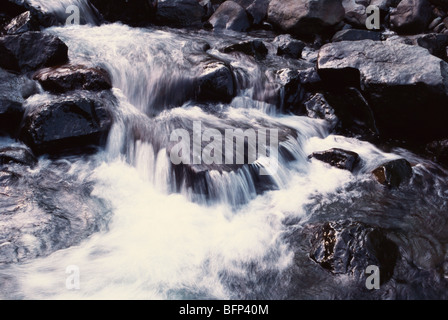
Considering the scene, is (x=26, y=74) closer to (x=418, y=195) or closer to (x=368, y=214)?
(x=368, y=214)

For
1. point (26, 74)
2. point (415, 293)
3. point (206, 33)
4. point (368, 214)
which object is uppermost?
point (206, 33)

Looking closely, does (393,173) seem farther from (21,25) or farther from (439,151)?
(21,25)

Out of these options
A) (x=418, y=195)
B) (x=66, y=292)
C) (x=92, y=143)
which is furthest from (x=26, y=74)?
(x=418, y=195)

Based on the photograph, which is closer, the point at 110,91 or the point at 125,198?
the point at 125,198

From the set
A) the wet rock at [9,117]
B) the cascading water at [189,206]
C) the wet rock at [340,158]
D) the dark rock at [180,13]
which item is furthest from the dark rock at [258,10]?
the wet rock at [9,117]

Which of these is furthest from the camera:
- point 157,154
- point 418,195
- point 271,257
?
point 157,154

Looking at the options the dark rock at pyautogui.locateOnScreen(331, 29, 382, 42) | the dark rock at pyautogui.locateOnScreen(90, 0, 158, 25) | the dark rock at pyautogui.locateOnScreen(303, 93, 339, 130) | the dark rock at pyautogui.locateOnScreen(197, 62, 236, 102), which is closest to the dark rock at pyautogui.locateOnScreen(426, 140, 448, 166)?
the dark rock at pyautogui.locateOnScreen(303, 93, 339, 130)

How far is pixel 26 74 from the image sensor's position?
21.3 ft

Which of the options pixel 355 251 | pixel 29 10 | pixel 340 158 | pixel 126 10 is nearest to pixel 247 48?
pixel 126 10

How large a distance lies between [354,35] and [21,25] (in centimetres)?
753

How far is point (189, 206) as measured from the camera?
4.82 m

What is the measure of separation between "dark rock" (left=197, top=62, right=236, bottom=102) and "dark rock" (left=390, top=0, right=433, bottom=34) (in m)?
5.87

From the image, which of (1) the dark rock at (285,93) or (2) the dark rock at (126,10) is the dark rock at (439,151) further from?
(2) the dark rock at (126,10)

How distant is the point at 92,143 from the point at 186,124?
1435mm
